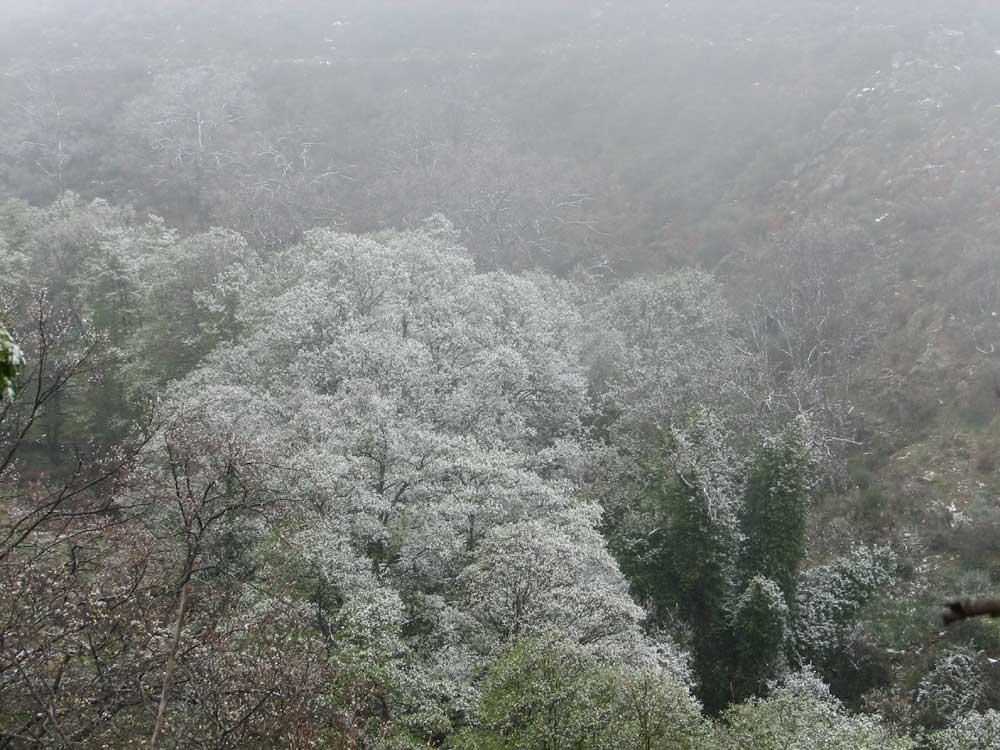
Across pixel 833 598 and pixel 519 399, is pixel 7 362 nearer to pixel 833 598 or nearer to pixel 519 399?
pixel 833 598

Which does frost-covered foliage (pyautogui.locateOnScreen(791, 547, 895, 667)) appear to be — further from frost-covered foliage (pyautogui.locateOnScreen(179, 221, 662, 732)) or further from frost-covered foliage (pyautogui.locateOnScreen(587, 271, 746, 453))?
frost-covered foliage (pyautogui.locateOnScreen(587, 271, 746, 453))

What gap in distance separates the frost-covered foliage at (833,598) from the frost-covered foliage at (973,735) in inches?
198

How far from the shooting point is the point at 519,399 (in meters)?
29.5

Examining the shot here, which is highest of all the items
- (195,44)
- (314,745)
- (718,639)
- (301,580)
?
A: (195,44)

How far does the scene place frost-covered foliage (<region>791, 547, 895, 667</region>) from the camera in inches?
899

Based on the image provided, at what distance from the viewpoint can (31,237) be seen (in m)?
38.8

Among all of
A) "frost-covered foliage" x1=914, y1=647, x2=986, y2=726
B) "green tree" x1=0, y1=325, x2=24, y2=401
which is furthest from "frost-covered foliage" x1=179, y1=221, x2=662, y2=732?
"green tree" x1=0, y1=325, x2=24, y2=401

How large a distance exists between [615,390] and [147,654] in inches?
925

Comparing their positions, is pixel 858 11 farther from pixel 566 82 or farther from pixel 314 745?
pixel 314 745

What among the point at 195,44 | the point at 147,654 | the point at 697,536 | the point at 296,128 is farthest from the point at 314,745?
the point at 195,44

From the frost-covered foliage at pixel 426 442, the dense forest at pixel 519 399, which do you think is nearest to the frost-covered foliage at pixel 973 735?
the dense forest at pixel 519 399

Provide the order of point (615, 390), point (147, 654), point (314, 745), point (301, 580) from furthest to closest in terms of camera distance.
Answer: point (615, 390) < point (301, 580) < point (147, 654) < point (314, 745)

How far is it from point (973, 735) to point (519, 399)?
1748cm

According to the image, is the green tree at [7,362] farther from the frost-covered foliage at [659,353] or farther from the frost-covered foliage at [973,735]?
the frost-covered foliage at [659,353]
